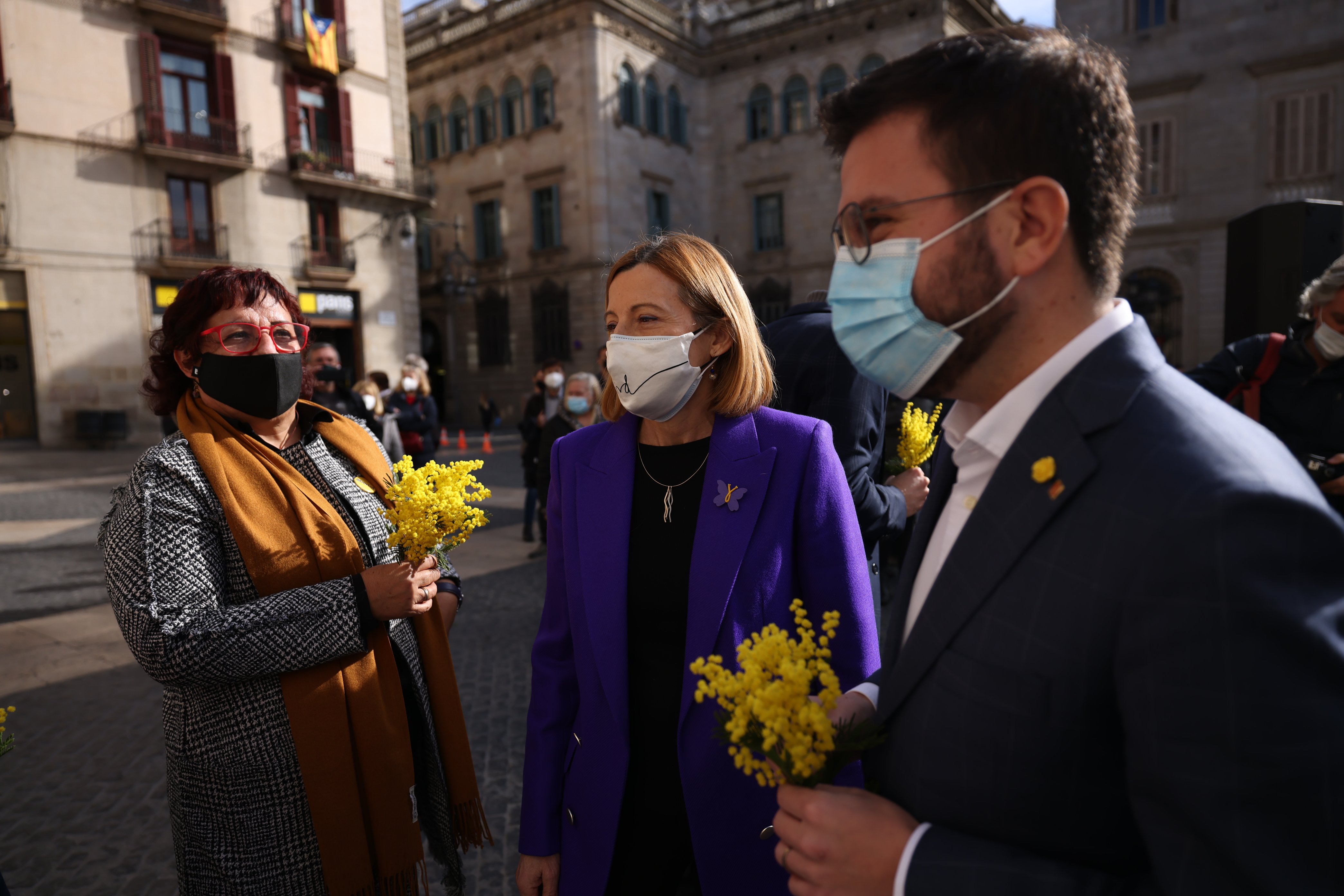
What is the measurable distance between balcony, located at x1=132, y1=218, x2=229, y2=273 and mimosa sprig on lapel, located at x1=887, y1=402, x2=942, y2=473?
1982 cm

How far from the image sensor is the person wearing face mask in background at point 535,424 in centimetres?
853

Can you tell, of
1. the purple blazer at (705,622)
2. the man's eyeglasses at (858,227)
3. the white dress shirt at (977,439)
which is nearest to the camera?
the white dress shirt at (977,439)

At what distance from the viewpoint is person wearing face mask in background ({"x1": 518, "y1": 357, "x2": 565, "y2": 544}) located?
336 inches

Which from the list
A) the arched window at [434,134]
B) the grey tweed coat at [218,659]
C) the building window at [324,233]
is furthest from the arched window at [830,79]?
the grey tweed coat at [218,659]

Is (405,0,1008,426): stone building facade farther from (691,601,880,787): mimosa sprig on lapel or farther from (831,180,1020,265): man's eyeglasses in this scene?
(691,601,880,787): mimosa sprig on lapel

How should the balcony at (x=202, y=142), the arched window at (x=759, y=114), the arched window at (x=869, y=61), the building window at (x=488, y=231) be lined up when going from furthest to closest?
the building window at (x=488, y=231), the arched window at (x=759, y=114), the arched window at (x=869, y=61), the balcony at (x=202, y=142)

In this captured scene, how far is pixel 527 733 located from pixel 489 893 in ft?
4.87

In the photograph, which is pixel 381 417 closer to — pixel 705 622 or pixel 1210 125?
pixel 705 622

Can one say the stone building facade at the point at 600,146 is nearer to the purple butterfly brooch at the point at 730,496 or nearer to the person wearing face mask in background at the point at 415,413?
the person wearing face mask in background at the point at 415,413

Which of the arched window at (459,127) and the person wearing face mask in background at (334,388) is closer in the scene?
the person wearing face mask in background at (334,388)

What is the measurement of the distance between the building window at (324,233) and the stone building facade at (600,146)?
15.5 ft

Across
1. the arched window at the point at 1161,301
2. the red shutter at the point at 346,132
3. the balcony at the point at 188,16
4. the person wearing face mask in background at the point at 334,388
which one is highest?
the balcony at the point at 188,16

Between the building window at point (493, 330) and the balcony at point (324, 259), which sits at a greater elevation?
the balcony at point (324, 259)

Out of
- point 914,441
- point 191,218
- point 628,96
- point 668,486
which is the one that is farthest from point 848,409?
point 628,96
